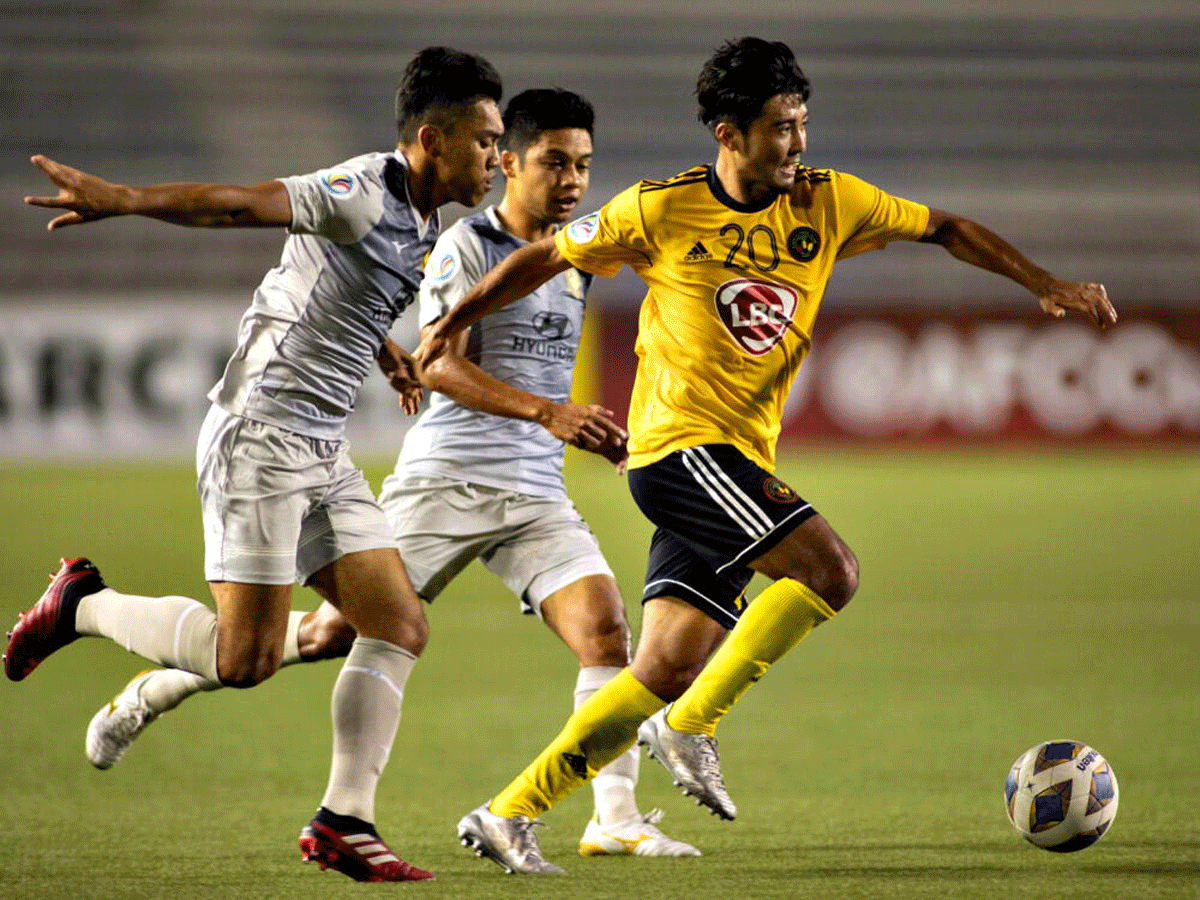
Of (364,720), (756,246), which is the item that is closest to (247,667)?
(364,720)

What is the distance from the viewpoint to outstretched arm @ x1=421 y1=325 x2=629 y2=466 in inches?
177

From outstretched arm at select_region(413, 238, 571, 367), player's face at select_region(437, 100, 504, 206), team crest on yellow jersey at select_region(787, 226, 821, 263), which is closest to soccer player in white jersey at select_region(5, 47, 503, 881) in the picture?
player's face at select_region(437, 100, 504, 206)

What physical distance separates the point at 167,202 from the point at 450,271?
1456mm

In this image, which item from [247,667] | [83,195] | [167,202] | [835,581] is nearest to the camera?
[83,195]

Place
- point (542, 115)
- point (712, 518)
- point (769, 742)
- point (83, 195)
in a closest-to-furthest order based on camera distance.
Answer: point (83, 195)
point (712, 518)
point (542, 115)
point (769, 742)

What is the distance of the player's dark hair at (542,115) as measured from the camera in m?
5.31

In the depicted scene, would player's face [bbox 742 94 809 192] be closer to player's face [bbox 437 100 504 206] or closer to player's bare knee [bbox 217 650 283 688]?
player's face [bbox 437 100 504 206]

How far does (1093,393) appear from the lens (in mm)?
18844

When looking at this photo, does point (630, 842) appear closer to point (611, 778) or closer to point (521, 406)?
point (611, 778)

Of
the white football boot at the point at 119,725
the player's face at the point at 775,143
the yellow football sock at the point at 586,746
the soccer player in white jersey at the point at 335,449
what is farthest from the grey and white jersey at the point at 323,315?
the white football boot at the point at 119,725

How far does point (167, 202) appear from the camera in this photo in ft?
12.9

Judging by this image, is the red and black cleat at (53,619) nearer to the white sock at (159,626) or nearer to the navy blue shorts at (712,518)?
the white sock at (159,626)

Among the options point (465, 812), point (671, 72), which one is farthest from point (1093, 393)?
point (465, 812)

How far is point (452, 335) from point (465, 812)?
5.04ft
